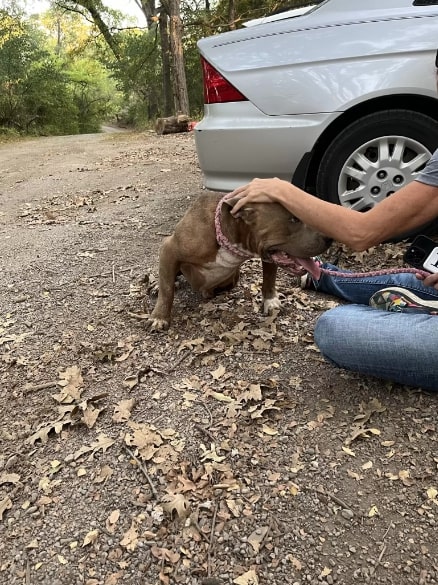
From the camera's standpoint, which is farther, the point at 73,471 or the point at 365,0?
the point at 365,0

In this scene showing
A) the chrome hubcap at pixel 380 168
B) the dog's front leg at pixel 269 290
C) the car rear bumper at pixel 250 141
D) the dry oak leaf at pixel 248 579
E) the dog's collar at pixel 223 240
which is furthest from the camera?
the car rear bumper at pixel 250 141

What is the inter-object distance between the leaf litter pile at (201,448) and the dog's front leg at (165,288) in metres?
0.11

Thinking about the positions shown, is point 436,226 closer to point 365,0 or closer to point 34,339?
point 365,0

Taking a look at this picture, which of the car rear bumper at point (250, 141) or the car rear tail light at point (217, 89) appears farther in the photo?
the car rear tail light at point (217, 89)

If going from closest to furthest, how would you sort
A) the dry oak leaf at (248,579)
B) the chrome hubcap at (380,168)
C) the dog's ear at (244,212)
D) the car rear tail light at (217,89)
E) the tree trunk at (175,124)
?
the dry oak leaf at (248,579) < the dog's ear at (244,212) < the chrome hubcap at (380,168) < the car rear tail light at (217,89) < the tree trunk at (175,124)

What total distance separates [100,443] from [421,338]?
69.0 inches

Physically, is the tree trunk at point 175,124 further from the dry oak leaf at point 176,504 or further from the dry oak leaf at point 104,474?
the dry oak leaf at point 176,504

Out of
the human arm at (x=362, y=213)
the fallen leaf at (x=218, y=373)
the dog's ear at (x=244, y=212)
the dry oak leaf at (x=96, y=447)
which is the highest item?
the human arm at (x=362, y=213)

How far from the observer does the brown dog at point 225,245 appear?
3240 mm

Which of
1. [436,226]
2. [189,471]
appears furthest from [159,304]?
[436,226]

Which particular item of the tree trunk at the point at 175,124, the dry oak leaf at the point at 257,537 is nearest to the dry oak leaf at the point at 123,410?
the dry oak leaf at the point at 257,537

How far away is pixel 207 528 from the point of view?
7.53ft

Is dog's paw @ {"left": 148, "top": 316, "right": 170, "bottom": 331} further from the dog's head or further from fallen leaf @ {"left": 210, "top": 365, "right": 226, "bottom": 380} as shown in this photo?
the dog's head

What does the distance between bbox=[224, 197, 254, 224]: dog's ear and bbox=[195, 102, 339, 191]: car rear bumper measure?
1448mm
